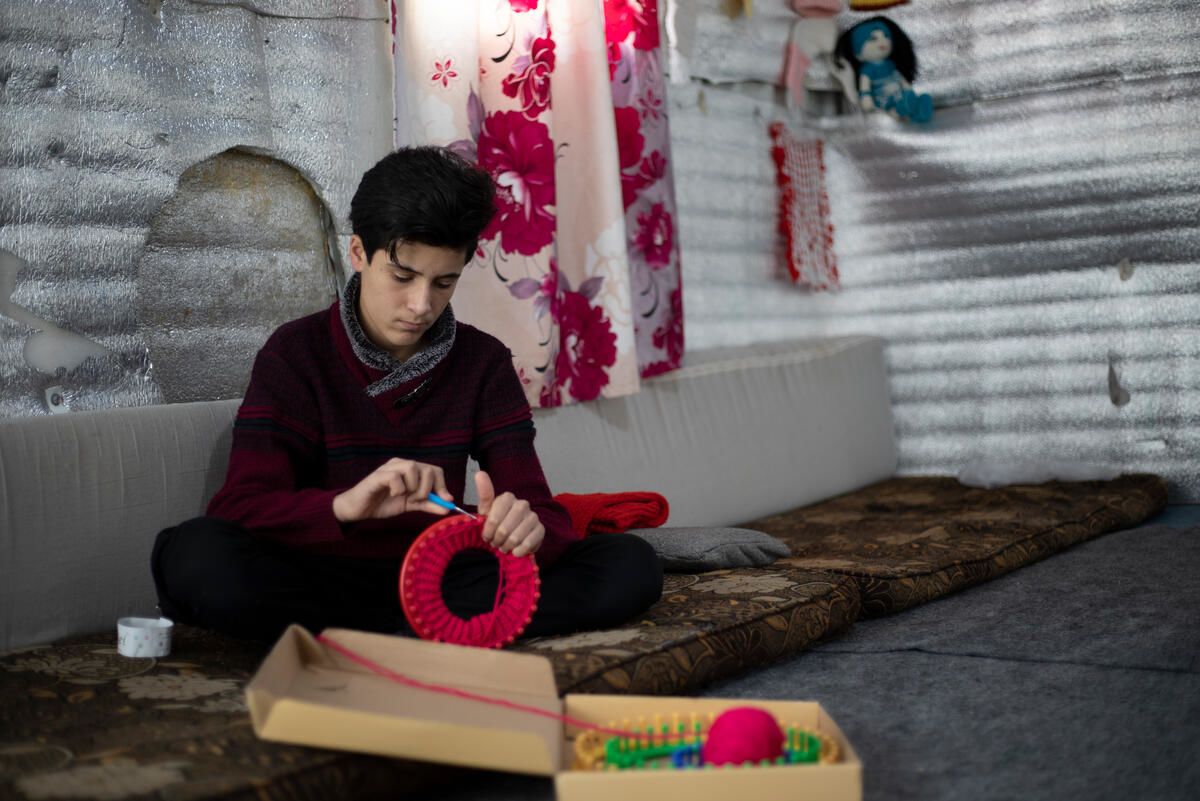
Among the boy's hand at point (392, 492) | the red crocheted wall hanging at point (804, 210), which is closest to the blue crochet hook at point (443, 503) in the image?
the boy's hand at point (392, 492)

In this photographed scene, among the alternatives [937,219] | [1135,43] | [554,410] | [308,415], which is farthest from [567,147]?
[1135,43]

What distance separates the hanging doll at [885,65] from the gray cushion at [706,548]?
1984 millimetres

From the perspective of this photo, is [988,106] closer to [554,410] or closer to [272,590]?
[554,410]

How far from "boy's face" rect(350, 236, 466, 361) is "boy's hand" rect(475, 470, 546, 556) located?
0.92 ft

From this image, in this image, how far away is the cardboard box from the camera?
3.61ft

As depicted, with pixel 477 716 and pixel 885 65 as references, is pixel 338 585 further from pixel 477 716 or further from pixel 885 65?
pixel 885 65

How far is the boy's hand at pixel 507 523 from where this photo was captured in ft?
5.07

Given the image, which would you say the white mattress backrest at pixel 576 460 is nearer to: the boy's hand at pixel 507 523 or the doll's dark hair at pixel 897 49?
the boy's hand at pixel 507 523

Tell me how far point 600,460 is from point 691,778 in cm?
160

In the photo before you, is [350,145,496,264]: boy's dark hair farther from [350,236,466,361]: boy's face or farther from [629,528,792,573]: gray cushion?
[629,528,792,573]: gray cushion

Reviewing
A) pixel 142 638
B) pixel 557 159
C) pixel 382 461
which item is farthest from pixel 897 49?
pixel 142 638

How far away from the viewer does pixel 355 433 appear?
5.85ft

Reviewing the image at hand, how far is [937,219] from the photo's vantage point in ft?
12.7

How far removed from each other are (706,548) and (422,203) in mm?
885
